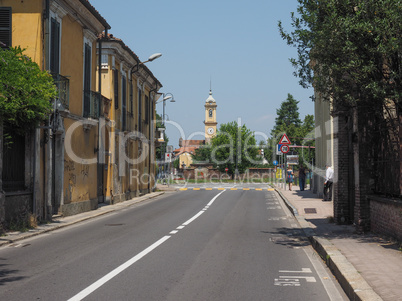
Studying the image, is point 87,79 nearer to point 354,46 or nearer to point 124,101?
point 124,101

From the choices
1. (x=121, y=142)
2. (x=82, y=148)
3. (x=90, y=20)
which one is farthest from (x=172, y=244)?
(x=121, y=142)

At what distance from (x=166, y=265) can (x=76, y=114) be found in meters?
12.0

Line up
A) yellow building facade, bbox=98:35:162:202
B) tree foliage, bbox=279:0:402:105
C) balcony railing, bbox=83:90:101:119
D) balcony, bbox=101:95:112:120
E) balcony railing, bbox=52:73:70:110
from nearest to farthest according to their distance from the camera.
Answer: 1. tree foliage, bbox=279:0:402:105
2. balcony railing, bbox=52:73:70:110
3. balcony railing, bbox=83:90:101:119
4. balcony, bbox=101:95:112:120
5. yellow building facade, bbox=98:35:162:202

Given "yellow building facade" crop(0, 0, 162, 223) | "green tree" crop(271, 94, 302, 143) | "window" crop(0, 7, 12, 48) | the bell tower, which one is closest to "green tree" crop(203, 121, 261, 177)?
"green tree" crop(271, 94, 302, 143)

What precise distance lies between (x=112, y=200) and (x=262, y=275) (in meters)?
18.3

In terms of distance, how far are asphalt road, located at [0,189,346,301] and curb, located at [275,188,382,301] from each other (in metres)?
0.16

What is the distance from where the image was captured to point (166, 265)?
8594 mm

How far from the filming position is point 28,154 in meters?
15.4

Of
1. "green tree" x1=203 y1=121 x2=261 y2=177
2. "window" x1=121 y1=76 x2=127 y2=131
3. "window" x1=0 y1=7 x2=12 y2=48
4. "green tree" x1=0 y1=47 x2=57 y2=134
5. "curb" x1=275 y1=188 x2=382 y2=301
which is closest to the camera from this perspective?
"curb" x1=275 y1=188 x2=382 y2=301

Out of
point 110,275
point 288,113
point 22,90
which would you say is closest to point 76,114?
point 22,90

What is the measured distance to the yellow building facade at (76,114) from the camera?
52.8 ft

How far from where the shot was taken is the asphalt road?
21.7 feet

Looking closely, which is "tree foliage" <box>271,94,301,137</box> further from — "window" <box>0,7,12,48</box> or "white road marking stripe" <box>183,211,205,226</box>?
"window" <box>0,7,12,48</box>

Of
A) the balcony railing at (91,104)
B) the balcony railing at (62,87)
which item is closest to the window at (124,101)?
the balcony railing at (91,104)
